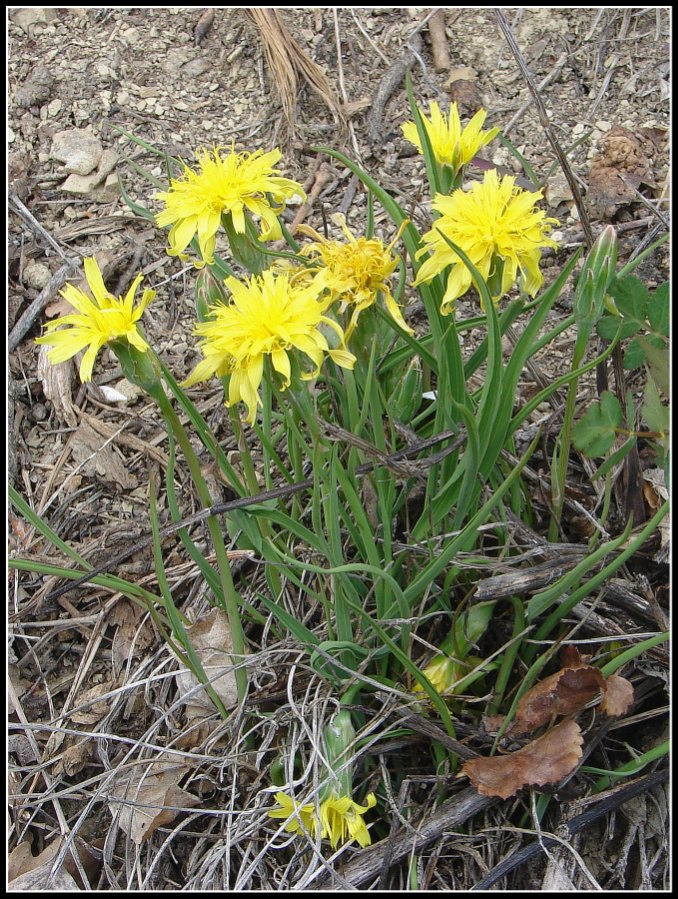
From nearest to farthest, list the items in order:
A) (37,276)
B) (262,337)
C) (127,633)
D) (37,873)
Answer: (262,337) → (37,873) → (127,633) → (37,276)

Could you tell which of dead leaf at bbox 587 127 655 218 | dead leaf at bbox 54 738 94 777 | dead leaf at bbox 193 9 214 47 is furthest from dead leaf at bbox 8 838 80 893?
dead leaf at bbox 193 9 214 47

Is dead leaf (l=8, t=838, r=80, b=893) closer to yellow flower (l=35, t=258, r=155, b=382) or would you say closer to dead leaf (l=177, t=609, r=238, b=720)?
dead leaf (l=177, t=609, r=238, b=720)

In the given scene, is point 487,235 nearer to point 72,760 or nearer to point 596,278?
point 596,278

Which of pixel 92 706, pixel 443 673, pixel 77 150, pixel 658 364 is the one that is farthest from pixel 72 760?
pixel 77 150

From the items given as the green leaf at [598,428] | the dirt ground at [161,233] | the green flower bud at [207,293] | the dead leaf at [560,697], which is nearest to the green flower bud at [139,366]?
the green flower bud at [207,293]

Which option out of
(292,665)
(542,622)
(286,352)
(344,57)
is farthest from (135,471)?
(344,57)

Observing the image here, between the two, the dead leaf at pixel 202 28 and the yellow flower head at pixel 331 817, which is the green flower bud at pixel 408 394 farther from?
the dead leaf at pixel 202 28

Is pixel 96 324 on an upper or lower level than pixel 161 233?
upper
